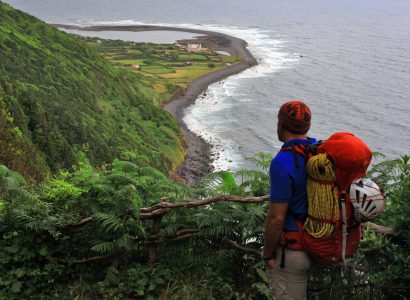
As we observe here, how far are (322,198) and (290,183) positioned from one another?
0.30m

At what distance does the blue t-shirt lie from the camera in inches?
162

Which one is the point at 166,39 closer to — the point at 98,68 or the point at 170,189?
the point at 98,68

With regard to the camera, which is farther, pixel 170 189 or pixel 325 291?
pixel 170 189

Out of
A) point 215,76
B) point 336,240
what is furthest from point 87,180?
point 215,76

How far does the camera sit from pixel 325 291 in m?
5.77

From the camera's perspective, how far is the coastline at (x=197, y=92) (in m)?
42.2

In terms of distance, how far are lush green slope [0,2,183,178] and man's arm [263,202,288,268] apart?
10105mm

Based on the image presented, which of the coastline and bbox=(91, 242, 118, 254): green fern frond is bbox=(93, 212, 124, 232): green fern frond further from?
the coastline

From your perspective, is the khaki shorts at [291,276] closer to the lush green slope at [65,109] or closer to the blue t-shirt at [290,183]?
the blue t-shirt at [290,183]

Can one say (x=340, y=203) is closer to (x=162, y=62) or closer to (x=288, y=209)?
(x=288, y=209)

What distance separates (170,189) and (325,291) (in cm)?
286

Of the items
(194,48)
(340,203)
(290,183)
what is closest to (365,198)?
(340,203)

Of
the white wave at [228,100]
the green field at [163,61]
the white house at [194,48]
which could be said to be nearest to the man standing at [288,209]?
the white wave at [228,100]

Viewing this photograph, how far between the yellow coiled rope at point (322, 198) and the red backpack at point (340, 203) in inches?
1.3
